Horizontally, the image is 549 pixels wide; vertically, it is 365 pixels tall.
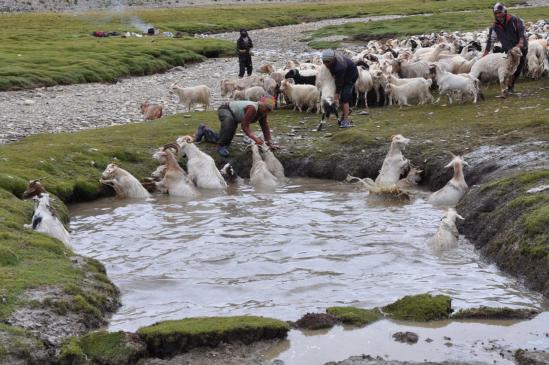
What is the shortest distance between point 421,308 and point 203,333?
2.58m

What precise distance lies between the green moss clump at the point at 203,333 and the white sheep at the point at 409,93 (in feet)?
46.8

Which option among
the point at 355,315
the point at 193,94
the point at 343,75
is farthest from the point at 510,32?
the point at 355,315

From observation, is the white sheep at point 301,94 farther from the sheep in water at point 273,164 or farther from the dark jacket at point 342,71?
the sheep in water at point 273,164

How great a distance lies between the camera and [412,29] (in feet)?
191

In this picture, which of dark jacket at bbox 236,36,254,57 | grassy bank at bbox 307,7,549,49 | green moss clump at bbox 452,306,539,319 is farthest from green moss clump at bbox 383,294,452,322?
grassy bank at bbox 307,7,549,49

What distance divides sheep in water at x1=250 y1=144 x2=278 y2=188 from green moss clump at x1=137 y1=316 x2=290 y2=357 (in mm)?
8480

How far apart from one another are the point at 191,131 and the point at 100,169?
3636 mm

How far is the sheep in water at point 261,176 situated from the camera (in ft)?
56.0

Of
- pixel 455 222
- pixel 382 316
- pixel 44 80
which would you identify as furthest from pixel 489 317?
pixel 44 80

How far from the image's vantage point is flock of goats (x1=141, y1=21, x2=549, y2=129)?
20.9 m

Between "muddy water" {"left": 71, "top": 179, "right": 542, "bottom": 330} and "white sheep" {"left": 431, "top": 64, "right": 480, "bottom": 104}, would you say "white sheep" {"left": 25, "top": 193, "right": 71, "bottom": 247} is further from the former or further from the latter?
"white sheep" {"left": 431, "top": 64, "right": 480, "bottom": 104}

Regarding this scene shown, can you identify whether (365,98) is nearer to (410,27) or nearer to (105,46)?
(105,46)

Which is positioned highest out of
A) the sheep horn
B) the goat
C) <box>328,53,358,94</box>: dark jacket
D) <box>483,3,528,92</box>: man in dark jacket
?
<box>483,3,528,92</box>: man in dark jacket

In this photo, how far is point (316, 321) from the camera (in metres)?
8.83
